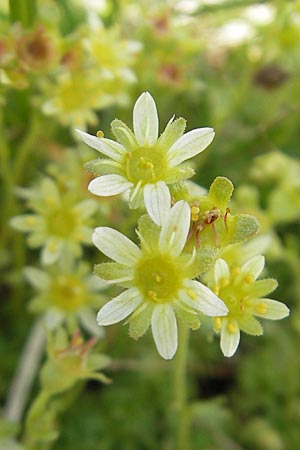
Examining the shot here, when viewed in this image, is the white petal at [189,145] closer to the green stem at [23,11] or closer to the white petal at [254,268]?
the white petal at [254,268]

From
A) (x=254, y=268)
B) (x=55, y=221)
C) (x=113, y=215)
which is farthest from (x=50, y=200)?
(x=254, y=268)

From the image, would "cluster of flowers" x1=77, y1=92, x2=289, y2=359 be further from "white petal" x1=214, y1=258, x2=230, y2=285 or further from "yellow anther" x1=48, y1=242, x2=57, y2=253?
"yellow anther" x1=48, y1=242, x2=57, y2=253

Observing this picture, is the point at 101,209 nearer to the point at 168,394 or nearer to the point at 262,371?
the point at 168,394

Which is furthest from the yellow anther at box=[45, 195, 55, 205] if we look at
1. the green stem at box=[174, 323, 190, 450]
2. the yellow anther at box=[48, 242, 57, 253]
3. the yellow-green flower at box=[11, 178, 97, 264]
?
the green stem at box=[174, 323, 190, 450]

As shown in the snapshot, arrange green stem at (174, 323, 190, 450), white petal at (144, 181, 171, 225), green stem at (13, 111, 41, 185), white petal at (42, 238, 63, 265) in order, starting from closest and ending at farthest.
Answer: white petal at (144, 181, 171, 225) → green stem at (174, 323, 190, 450) → white petal at (42, 238, 63, 265) → green stem at (13, 111, 41, 185)

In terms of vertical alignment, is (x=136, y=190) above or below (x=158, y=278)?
above

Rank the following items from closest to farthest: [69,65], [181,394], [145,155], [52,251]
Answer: [145,155] → [181,394] → [52,251] → [69,65]

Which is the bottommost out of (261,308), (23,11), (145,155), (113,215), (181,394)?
(181,394)

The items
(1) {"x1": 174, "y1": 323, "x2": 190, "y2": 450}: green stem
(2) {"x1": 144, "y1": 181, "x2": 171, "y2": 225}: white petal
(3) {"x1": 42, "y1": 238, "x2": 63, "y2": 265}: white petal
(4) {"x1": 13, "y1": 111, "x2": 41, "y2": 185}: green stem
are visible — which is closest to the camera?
(2) {"x1": 144, "y1": 181, "x2": 171, "y2": 225}: white petal

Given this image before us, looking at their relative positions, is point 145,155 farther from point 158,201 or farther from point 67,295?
point 67,295
